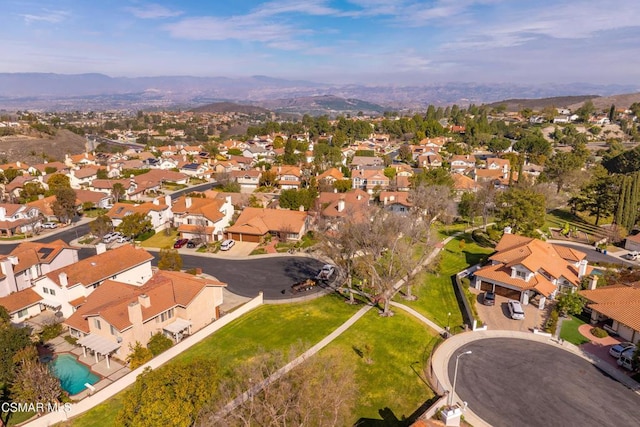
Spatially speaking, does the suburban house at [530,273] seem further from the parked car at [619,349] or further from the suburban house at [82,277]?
the suburban house at [82,277]

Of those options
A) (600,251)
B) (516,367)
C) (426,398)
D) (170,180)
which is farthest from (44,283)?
(600,251)

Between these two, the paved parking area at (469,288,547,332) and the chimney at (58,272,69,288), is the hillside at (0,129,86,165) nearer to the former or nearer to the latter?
the chimney at (58,272,69,288)

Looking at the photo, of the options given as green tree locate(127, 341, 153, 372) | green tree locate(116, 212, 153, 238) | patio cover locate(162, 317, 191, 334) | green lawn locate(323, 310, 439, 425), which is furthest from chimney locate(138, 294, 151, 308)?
green tree locate(116, 212, 153, 238)

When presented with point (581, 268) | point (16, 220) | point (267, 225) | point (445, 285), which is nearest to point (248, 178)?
point (267, 225)

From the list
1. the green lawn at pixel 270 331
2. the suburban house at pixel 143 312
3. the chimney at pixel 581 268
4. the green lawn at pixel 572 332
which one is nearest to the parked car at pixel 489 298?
the green lawn at pixel 572 332

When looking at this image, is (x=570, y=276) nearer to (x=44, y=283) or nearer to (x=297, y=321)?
(x=297, y=321)

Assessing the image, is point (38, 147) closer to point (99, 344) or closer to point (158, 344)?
point (99, 344)
